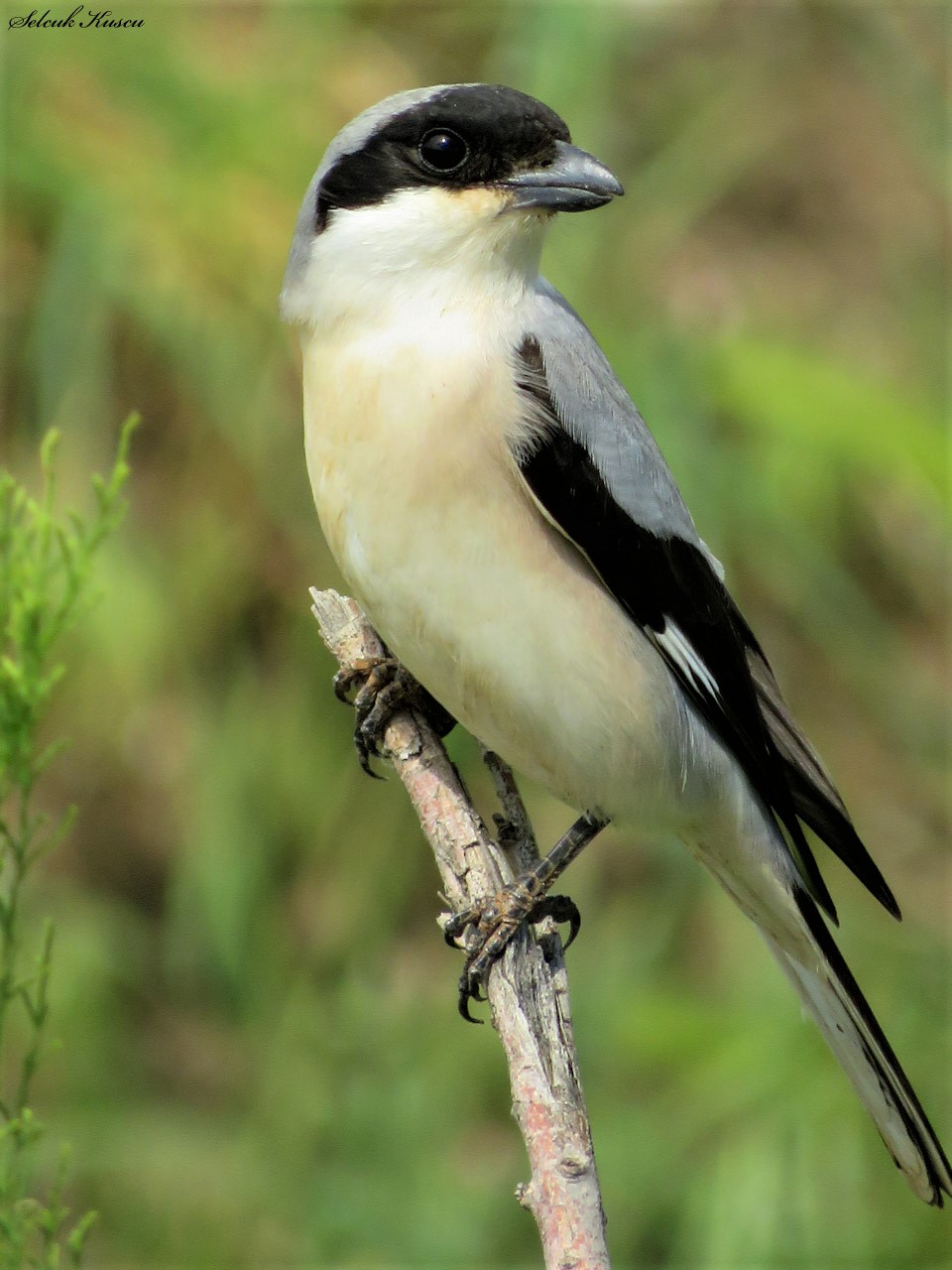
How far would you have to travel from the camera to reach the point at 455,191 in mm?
2268

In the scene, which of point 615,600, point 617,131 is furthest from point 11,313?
point 615,600

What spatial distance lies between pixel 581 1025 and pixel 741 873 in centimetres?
80

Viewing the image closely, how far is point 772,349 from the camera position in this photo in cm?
371

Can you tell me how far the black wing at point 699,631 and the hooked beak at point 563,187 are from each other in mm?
201

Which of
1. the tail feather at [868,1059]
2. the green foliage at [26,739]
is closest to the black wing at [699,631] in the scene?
the tail feather at [868,1059]

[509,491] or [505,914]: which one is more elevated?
[509,491]

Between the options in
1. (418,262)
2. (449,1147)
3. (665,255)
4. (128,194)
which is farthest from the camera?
(665,255)

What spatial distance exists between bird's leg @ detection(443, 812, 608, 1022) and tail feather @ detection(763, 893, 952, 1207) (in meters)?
0.51

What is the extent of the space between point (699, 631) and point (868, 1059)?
2.49 feet

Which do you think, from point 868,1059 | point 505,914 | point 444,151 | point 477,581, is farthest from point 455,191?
point 868,1059

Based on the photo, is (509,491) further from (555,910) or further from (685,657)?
(555,910)

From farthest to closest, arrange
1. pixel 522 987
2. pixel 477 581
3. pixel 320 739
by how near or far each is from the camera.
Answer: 1. pixel 320 739
2. pixel 477 581
3. pixel 522 987

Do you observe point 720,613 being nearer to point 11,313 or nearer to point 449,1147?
point 449,1147

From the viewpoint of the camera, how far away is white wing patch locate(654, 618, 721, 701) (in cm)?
238
